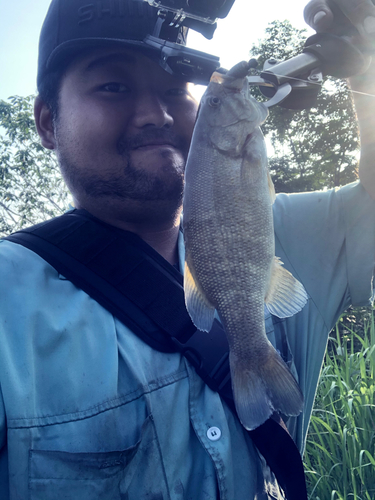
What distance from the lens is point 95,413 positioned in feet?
4.03

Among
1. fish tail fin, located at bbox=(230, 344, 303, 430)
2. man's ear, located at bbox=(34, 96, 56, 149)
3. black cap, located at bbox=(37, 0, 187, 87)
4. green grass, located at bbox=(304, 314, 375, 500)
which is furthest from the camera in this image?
green grass, located at bbox=(304, 314, 375, 500)

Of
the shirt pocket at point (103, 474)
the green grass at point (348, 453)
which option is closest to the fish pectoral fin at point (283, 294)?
the shirt pocket at point (103, 474)

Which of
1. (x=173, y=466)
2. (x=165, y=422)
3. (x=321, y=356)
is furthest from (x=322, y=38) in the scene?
(x=173, y=466)

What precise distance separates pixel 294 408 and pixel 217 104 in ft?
3.71

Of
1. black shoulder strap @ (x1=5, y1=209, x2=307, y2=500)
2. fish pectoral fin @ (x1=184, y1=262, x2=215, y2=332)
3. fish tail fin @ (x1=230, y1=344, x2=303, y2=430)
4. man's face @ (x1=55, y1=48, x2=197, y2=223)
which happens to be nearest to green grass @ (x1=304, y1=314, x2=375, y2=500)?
black shoulder strap @ (x1=5, y1=209, x2=307, y2=500)

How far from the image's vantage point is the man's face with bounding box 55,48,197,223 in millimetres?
1715

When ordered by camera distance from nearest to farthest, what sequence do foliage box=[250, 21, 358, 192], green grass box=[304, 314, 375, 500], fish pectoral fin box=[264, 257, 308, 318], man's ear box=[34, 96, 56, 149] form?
fish pectoral fin box=[264, 257, 308, 318] < man's ear box=[34, 96, 56, 149] < green grass box=[304, 314, 375, 500] < foliage box=[250, 21, 358, 192]

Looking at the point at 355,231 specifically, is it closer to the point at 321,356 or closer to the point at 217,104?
the point at 321,356

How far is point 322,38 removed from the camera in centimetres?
162

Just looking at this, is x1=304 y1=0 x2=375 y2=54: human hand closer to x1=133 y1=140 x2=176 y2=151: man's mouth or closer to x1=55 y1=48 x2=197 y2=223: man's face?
x1=55 y1=48 x2=197 y2=223: man's face

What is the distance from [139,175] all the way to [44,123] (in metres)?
0.87

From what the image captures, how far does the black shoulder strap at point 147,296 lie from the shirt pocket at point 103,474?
0.32 m

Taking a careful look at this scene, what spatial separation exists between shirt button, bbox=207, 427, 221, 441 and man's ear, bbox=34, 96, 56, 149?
1751 mm

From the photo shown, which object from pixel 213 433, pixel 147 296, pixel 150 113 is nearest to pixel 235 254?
pixel 147 296
